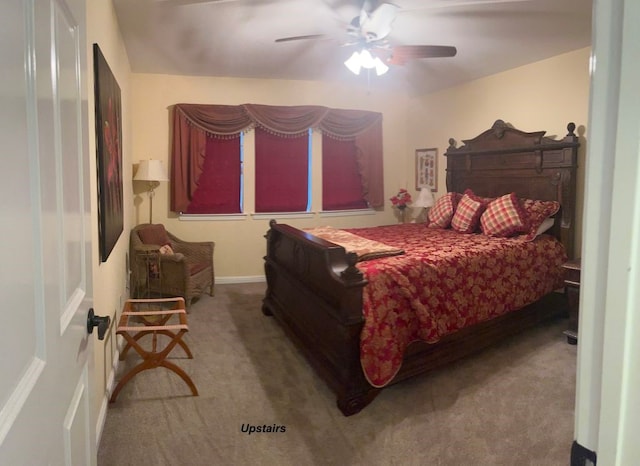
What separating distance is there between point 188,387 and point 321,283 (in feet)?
3.52

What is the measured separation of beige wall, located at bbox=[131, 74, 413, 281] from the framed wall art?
2159 millimetres

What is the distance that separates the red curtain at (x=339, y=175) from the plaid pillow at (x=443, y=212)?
135 cm

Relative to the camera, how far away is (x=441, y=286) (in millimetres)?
2928

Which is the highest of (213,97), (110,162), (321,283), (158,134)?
(213,97)

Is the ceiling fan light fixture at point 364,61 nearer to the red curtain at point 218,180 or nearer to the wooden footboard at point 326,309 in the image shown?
the wooden footboard at point 326,309

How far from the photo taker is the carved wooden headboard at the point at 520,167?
4039 millimetres

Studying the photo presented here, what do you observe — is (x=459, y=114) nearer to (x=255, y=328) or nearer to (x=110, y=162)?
(x=255, y=328)

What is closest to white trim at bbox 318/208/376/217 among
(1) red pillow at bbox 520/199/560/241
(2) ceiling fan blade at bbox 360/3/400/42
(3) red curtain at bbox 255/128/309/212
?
(3) red curtain at bbox 255/128/309/212

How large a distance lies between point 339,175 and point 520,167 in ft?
7.33

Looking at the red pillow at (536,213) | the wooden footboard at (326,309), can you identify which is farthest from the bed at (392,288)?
the red pillow at (536,213)

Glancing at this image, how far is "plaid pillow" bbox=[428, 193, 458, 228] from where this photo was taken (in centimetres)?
463

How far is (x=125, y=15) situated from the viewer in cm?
342

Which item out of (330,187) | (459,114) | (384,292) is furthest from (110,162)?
(459,114)

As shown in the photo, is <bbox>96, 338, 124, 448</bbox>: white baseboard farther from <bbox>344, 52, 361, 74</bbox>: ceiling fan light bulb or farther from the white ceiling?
<bbox>344, 52, 361, 74</bbox>: ceiling fan light bulb
